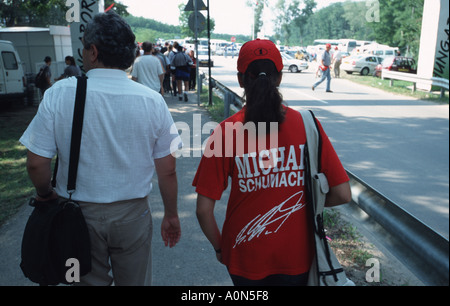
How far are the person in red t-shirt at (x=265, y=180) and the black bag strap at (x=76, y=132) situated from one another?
2.19 feet

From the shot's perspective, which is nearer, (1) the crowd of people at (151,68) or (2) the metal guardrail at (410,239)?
(2) the metal guardrail at (410,239)

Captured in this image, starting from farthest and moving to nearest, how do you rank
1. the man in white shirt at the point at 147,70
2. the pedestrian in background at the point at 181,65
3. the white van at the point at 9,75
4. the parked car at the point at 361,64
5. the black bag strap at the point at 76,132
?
1. the parked car at the point at 361,64
2. the pedestrian in background at the point at 181,65
3. the white van at the point at 9,75
4. the man in white shirt at the point at 147,70
5. the black bag strap at the point at 76,132

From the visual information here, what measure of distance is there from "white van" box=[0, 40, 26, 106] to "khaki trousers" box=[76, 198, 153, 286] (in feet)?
43.0

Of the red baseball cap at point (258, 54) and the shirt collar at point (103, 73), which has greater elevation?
the red baseball cap at point (258, 54)

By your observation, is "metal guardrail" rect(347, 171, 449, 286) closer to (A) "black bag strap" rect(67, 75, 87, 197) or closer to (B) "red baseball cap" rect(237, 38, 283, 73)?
(B) "red baseball cap" rect(237, 38, 283, 73)

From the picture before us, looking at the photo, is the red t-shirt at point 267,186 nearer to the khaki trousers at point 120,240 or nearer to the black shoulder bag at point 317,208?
the black shoulder bag at point 317,208

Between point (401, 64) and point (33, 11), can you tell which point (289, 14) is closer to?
point (401, 64)

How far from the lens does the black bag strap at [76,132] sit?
1954 millimetres

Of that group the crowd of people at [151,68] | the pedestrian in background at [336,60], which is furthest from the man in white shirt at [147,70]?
the pedestrian in background at [336,60]

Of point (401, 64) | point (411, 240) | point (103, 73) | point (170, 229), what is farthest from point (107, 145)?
point (401, 64)

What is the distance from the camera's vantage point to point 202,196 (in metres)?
1.82
